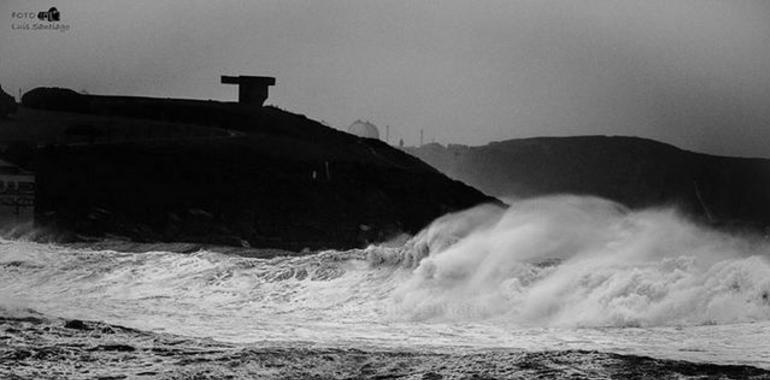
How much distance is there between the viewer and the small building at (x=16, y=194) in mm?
45719

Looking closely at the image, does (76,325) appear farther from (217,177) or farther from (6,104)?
(6,104)

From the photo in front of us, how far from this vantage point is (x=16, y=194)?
47.2 meters

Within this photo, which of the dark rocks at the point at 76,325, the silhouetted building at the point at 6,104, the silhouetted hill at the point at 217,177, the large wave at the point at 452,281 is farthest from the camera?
the silhouetted building at the point at 6,104

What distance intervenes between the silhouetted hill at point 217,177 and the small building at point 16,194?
0.41 metres

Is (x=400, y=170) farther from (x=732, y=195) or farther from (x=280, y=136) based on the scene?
(x=732, y=195)

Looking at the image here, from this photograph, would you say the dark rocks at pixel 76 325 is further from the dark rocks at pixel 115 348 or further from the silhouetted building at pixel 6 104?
the silhouetted building at pixel 6 104

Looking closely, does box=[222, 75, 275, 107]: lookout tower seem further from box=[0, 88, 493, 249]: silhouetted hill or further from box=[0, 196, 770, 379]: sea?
box=[0, 196, 770, 379]: sea

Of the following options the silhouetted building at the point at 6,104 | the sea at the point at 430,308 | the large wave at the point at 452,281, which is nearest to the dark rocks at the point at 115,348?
the sea at the point at 430,308

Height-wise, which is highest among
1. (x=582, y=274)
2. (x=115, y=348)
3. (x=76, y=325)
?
(x=582, y=274)

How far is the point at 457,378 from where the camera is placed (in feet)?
52.6

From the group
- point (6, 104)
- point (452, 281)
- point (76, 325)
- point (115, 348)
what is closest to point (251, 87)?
point (6, 104)

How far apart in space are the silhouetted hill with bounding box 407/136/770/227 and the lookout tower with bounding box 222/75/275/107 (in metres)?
8.59

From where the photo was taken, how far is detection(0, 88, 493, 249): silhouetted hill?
49344 mm

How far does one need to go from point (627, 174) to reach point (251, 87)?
16.0 metres
